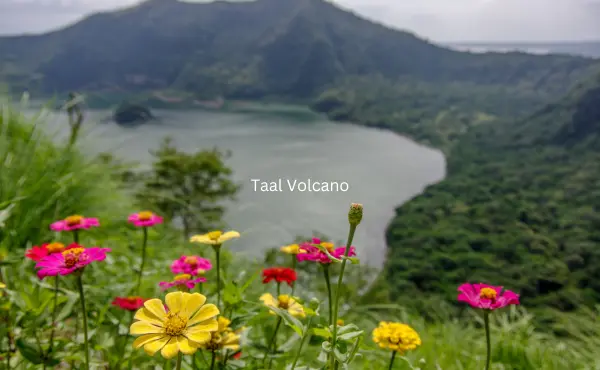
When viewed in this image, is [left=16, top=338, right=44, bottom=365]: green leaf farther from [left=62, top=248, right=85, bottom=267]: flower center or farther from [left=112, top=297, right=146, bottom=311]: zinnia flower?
[left=62, top=248, right=85, bottom=267]: flower center

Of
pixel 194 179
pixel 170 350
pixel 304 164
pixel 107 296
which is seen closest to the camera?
pixel 170 350

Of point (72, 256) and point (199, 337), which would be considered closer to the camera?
point (199, 337)

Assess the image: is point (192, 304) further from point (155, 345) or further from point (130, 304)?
point (130, 304)

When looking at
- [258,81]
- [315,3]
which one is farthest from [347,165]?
[315,3]

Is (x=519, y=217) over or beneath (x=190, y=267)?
beneath

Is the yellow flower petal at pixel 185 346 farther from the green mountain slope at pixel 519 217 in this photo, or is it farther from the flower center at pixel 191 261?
the green mountain slope at pixel 519 217

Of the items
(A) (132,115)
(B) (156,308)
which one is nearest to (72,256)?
(B) (156,308)

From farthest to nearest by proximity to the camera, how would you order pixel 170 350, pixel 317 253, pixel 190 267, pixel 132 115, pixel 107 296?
1. pixel 132 115
2. pixel 107 296
3. pixel 190 267
4. pixel 317 253
5. pixel 170 350

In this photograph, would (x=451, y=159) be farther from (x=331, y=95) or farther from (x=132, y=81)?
(x=132, y=81)
